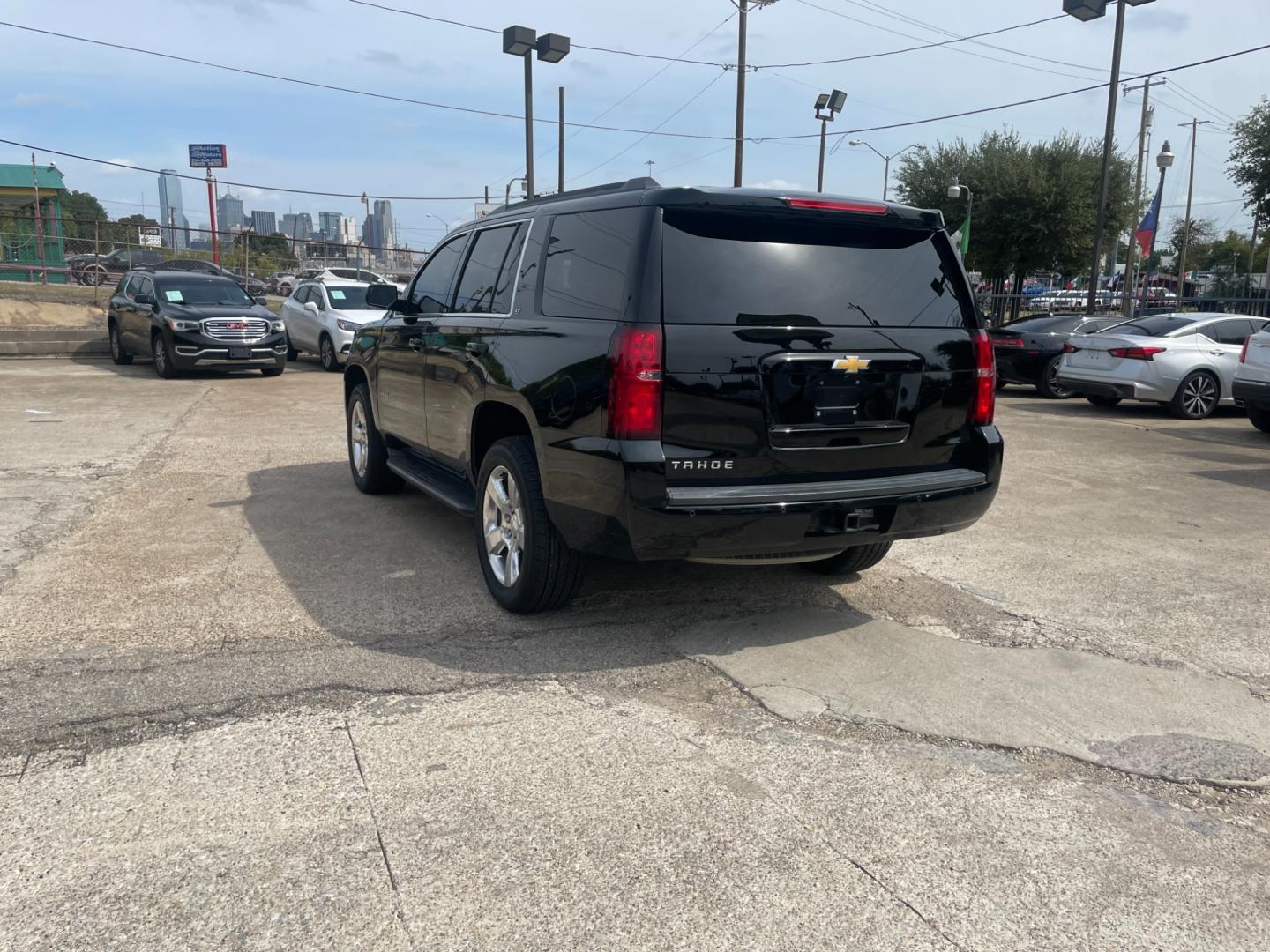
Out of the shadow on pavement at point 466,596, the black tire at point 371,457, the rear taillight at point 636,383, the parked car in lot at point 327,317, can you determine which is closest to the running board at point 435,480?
the black tire at point 371,457

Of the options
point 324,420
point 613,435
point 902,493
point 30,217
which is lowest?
point 324,420

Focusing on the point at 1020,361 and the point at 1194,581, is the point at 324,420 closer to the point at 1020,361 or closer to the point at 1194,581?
the point at 1194,581

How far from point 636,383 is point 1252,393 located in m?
10.0

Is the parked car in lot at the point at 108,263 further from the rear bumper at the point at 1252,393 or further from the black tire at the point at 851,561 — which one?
the black tire at the point at 851,561

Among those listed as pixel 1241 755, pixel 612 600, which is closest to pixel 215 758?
pixel 612 600

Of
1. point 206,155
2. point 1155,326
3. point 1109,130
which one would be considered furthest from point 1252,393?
point 206,155

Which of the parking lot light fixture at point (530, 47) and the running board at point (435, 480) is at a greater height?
the parking lot light fixture at point (530, 47)

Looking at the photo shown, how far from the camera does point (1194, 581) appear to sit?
5.73 meters

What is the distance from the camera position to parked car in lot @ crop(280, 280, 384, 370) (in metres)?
18.2

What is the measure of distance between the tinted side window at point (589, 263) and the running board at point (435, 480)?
133 centimetres

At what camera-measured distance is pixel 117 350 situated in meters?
18.3

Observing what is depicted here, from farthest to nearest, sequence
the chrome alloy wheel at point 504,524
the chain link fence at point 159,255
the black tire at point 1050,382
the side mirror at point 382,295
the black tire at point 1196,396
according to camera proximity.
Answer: the chain link fence at point 159,255
the black tire at point 1050,382
the black tire at point 1196,396
the side mirror at point 382,295
the chrome alloy wheel at point 504,524

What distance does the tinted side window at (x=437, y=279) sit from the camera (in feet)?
19.8

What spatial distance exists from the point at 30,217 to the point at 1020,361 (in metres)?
26.9
